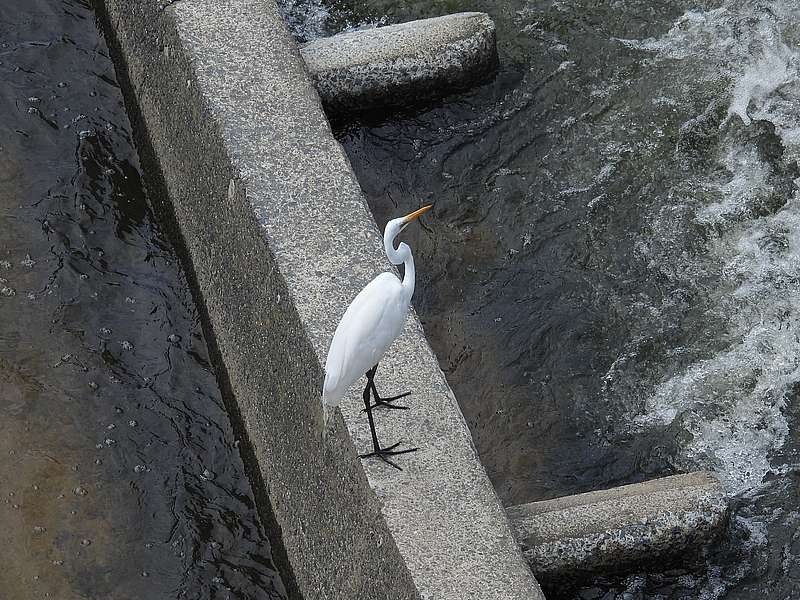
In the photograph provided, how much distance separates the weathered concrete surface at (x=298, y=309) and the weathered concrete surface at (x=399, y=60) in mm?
405

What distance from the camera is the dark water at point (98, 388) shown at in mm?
3590

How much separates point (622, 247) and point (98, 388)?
6.65 ft

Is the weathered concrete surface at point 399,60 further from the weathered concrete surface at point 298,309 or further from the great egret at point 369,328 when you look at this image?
the great egret at point 369,328

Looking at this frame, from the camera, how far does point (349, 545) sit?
304cm

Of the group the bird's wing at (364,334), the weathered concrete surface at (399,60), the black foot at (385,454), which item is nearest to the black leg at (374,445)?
the black foot at (385,454)

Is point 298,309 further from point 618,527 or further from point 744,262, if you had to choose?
point 744,262

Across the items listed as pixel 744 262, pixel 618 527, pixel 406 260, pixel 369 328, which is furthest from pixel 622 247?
pixel 369 328

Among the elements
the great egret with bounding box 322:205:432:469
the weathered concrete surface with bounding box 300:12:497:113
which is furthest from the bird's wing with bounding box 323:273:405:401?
the weathered concrete surface with bounding box 300:12:497:113

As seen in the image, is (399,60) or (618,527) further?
(399,60)

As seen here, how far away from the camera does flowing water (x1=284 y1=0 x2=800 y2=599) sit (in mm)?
3742

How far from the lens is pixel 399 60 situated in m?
4.72

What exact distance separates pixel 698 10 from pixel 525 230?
5.11 ft

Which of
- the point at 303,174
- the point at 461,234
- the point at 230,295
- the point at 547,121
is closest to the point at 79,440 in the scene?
the point at 230,295

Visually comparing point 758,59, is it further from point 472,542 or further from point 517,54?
point 472,542
